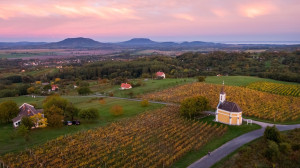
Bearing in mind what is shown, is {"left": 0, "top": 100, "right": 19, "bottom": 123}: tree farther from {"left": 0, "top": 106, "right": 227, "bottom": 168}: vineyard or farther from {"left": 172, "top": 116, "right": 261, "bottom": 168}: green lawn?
{"left": 172, "top": 116, "right": 261, "bottom": 168}: green lawn

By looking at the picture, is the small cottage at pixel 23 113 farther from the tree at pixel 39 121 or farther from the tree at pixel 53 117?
the tree at pixel 53 117

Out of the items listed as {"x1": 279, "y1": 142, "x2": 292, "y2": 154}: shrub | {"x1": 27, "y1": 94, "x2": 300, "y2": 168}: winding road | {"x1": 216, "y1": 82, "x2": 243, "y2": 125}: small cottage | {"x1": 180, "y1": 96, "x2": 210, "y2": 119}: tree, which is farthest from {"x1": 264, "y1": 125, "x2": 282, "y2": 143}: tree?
{"x1": 180, "y1": 96, "x2": 210, "y2": 119}: tree

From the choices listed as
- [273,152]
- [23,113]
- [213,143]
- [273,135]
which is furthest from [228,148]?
[23,113]

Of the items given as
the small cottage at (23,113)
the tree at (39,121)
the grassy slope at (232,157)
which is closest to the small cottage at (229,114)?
the grassy slope at (232,157)

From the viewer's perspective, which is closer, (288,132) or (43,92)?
(288,132)

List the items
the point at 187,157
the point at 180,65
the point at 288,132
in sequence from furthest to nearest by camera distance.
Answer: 1. the point at 180,65
2. the point at 288,132
3. the point at 187,157

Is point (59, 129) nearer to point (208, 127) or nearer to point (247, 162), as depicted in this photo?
point (208, 127)

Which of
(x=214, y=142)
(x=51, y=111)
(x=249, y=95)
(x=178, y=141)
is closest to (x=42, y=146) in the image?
(x=51, y=111)
